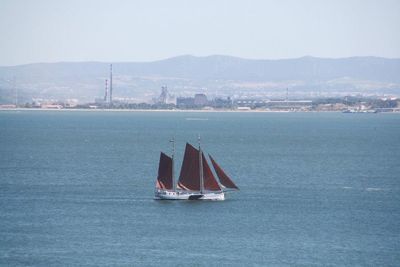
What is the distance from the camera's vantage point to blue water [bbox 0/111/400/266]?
55.0 m

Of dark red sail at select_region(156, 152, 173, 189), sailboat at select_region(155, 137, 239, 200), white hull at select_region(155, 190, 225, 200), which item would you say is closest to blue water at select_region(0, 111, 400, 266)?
white hull at select_region(155, 190, 225, 200)

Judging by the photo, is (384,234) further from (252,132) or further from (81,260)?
(252,132)

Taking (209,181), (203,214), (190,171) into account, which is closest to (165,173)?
(190,171)

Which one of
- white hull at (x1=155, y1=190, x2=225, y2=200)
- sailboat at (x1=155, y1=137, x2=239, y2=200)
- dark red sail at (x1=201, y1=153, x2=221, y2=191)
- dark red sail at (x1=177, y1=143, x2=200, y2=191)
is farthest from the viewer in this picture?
dark red sail at (x1=177, y1=143, x2=200, y2=191)

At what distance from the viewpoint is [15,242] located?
5759cm

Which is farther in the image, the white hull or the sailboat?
the sailboat

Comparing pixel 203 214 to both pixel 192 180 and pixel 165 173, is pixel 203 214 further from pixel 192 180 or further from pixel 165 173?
pixel 165 173

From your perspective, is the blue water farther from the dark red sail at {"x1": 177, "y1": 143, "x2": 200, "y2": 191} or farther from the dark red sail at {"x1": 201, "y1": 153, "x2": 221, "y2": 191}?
the dark red sail at {"x1": 177, "y1": 143, "x2": 200, "y2": 191}

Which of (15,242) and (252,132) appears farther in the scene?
(252,132)

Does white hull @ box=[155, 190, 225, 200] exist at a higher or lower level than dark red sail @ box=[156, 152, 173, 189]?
lower

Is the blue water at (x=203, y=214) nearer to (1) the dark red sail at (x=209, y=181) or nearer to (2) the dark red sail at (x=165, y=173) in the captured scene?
(2) the dark red sail at (x=165, y=173)

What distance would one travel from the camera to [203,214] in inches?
2719

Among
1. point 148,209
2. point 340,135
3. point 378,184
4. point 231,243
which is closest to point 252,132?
point 340,135

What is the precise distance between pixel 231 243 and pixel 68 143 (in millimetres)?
88772
